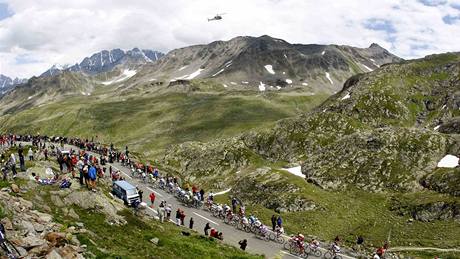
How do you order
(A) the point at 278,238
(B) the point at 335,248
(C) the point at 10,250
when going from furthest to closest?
(A) the point at 278,238, (B) the point at 335,248, (C) the point at 10,250

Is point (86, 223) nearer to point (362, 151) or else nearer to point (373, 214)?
point (373, 214)

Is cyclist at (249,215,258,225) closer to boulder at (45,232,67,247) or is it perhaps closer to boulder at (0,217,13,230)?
boulder at (45,232,67,247)

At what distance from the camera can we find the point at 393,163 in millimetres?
80625

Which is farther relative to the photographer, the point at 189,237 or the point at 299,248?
the point at 299,248

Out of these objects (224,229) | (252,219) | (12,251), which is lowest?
(224,229)

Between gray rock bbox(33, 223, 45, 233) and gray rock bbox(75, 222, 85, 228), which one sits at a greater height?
gray rock bbox(33, 223, 45, 233)

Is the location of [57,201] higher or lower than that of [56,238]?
lower

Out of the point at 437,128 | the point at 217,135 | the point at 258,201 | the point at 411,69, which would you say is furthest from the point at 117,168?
the point at 217,135

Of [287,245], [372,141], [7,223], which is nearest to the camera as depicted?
[7,223]

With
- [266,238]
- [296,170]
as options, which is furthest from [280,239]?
[296,170]

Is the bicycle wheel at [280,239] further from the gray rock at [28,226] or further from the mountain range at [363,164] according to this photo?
the gray rock at [28,226]

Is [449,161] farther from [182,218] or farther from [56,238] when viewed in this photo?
[56,238]

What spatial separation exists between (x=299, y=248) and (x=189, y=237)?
1116 cm

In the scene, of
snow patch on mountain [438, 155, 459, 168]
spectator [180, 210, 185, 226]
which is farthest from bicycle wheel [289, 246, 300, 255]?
snow patch on mountain [438, 155, 459, 168]
